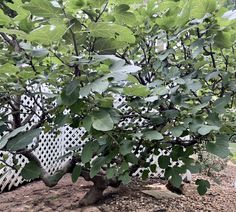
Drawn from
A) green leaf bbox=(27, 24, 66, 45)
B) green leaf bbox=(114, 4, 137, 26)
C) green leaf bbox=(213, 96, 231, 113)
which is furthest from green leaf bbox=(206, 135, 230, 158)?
green leaf bbox=(27, 24, 66, 45)

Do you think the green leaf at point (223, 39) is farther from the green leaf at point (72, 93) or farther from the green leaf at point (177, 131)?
the green leaf at point (72, 93)

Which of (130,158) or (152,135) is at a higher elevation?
(152,135)

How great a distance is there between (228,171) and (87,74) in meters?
4.28

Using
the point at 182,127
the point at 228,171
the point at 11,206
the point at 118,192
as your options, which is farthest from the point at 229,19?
the point at 228,171

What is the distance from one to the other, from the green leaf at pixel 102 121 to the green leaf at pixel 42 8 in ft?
1.16

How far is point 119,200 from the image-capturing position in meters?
2.83

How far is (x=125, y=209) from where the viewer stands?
2676 mm

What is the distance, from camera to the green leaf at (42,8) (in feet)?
3.02

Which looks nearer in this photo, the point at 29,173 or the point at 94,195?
the point at 29,173

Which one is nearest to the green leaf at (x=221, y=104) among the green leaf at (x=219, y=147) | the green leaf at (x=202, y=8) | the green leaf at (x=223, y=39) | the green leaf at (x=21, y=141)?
the green leaf at (x=219, y=147)

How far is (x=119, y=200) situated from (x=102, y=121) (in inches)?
76.4

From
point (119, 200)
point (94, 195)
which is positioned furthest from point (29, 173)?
point (119, 200)

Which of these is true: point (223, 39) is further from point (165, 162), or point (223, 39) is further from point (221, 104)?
point (165, 162)

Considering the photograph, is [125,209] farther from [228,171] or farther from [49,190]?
[228,171]
